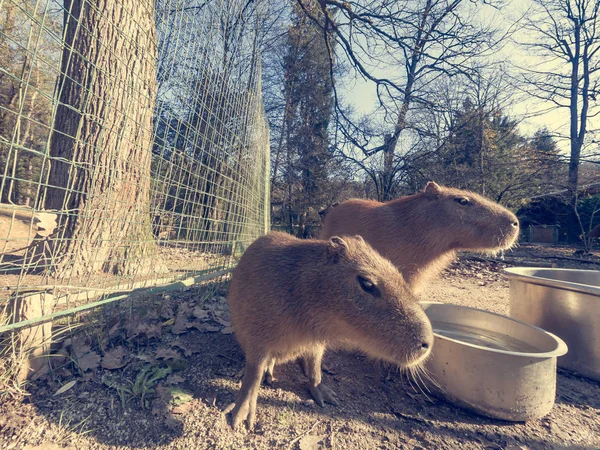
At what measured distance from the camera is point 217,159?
3.89m

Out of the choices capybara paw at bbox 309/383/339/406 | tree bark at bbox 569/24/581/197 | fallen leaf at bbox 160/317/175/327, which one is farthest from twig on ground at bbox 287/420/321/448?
tree bark at bbox 569/24/581/197

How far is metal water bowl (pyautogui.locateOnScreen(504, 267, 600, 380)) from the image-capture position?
2.78 metres

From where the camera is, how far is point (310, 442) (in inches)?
71.1

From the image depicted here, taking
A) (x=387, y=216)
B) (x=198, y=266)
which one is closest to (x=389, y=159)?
(x=387, y=216)

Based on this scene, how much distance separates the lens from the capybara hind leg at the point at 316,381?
85.6 inches

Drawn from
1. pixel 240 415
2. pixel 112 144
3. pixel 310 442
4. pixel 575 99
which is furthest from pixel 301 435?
pixel 575 99

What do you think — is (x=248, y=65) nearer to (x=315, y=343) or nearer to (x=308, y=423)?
(x=315, y=343)

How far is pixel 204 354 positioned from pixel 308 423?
0.94m

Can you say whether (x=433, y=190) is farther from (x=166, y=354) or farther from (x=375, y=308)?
(x=166, y=354)

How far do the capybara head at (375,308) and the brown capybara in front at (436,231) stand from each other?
1.12 metres

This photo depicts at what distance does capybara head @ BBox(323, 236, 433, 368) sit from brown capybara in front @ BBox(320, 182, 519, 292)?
112 cm

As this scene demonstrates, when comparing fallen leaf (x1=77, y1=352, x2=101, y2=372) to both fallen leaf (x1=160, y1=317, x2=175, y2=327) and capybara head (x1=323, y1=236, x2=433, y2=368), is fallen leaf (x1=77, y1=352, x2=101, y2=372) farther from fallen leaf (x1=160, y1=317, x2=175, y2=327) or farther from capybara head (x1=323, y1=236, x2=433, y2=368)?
capybara head (x1=323, y1=236, x2=433, y2=368)

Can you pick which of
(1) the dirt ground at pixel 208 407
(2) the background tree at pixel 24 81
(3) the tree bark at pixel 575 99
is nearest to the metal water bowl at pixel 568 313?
(1) the dirt ground at pixel 208 407

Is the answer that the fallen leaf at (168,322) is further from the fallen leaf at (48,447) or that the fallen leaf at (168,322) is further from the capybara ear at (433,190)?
the capybara ear at (433,190)
